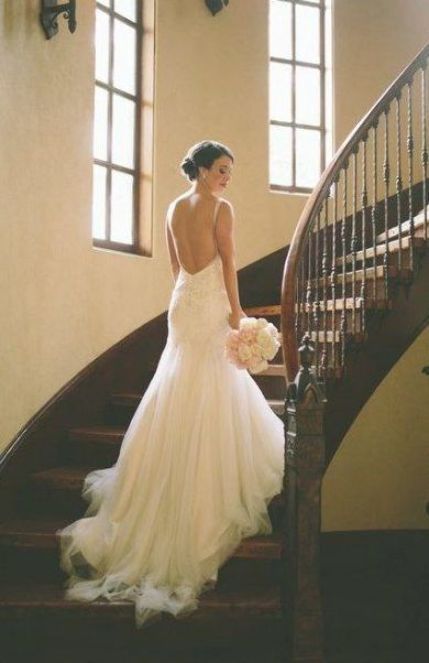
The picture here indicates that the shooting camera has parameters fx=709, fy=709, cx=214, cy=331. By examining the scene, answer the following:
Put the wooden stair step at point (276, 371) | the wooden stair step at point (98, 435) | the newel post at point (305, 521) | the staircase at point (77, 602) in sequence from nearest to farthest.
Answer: the newel post at point (305, 521) < the staircase at point (77, 602) < the wooden stair step at point (98, 435) < the wooden stair step at point (276, 371)

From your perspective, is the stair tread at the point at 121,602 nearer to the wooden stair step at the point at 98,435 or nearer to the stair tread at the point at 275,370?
the wooden stair step at the point at 98,435

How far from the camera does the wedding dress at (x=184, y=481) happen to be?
294cm

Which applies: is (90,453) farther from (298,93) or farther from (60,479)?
(298,93)

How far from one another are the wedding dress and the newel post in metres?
0.30

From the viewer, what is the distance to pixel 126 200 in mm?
4832

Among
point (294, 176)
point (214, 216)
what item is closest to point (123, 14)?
point (294, 176)

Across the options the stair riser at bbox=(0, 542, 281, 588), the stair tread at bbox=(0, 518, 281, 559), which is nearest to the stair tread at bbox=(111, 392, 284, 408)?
the stair tread at bbox=(0, 518, 281, 559)

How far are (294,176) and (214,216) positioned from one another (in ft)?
9.02

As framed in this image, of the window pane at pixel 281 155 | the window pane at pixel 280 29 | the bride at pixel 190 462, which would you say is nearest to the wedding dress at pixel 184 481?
the bride at pixel 190 462

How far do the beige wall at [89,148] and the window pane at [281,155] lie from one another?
218mm

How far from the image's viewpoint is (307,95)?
19.3 ft

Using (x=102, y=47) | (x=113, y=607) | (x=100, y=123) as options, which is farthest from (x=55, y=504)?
(x=102, y=47)

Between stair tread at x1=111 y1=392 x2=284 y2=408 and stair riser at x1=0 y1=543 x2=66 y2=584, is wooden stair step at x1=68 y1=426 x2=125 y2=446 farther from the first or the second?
stair riser at x1=0 y1=543 x2=66 y2=584

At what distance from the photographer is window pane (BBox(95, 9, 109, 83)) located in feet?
15.0
